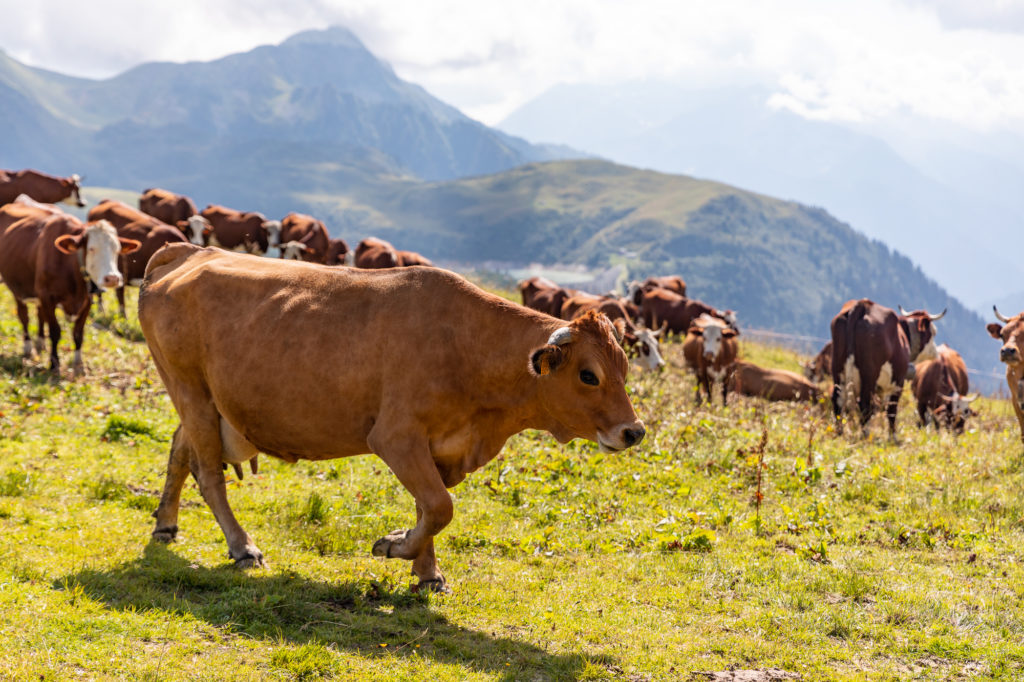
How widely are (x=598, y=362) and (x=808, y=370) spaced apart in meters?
27.3

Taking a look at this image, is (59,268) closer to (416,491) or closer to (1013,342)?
(416,491)

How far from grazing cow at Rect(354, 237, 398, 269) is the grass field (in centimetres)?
1676

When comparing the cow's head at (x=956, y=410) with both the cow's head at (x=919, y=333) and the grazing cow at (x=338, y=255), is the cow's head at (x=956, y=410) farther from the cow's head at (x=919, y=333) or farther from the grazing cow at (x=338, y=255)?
the grazing cow at (x=338, y=255)

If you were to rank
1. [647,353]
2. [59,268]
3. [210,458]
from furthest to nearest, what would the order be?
[647,353] < [59,268] < [210,458]

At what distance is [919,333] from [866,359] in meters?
5.08

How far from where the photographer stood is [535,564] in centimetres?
845

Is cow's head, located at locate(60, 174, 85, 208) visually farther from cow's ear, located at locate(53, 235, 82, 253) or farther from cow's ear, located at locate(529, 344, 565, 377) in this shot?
cow's ear, located at locate(529, 344, 565, 377)

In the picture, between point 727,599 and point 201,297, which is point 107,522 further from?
point 727,599

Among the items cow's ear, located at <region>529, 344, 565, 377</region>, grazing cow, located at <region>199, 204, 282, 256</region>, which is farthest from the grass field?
grazing cow, located at <region>199, 204, 282, 256</region>

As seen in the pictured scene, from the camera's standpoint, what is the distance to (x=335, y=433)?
23.7 feet

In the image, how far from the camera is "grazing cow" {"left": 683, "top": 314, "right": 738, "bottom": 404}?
2156 centimetres

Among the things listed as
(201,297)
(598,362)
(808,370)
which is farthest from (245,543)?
(808,370)

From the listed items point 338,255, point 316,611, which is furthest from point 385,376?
point 338,255

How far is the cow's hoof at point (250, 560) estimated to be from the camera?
7.56m
